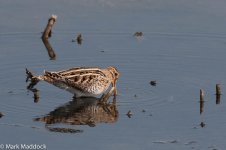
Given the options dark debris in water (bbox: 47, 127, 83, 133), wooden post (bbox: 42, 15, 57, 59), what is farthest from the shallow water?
wooden post (bbox: 42, 15, 57, 59)

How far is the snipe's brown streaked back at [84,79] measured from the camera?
17.9 m

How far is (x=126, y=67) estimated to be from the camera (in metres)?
19.6

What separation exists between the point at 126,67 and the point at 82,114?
104 inches

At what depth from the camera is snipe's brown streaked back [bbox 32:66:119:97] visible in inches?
705

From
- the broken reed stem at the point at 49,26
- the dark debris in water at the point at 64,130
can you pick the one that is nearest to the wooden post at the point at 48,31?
the broken reed stem at the point at 49,26

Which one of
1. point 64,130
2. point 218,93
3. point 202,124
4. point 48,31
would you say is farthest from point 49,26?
point 202,124

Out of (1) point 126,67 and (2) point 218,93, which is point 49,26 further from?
(2) point 218,93

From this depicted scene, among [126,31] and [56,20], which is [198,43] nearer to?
[126,31]

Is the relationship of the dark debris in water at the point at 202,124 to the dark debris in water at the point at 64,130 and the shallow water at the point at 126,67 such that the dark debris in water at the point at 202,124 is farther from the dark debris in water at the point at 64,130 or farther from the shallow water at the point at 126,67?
the dark debris in water at the point at 64,130

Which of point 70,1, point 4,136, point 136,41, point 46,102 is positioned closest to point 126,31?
point 136,41

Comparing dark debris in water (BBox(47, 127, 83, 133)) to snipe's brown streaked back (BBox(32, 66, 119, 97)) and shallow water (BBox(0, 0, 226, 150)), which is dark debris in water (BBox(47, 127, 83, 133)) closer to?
shallow water (BBox(0, 0, 226, 150))

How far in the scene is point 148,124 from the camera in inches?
652

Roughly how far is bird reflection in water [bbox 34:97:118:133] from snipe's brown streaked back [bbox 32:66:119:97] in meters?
0.19

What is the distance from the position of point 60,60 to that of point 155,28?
277cm
